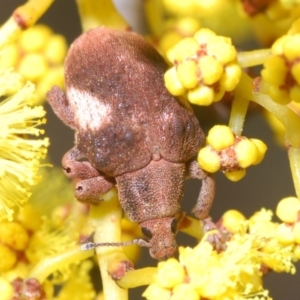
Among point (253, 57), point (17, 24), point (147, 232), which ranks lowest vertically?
point (147, 232)

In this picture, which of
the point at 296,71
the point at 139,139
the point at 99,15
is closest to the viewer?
the point at 296,71

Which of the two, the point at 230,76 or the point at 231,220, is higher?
the point at 230,76

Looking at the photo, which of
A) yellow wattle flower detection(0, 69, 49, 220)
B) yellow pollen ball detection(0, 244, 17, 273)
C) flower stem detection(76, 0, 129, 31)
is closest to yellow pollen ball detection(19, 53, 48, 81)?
flower stem detection(76, 0, 129, 31)

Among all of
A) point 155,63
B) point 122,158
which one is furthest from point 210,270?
point 155,63

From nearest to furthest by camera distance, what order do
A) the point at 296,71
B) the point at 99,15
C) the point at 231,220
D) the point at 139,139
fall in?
the point at 296,71
the point at 139,139
the point at 231,220
the point at 99,15

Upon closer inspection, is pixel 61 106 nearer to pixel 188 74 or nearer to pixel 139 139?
pixel 139 139

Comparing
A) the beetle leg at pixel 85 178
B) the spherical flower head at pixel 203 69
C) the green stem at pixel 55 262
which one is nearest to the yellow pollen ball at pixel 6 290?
the green stem at pixel 55 262

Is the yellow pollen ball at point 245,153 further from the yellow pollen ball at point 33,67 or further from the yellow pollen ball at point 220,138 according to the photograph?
the yellow pollen ball at point 33,67

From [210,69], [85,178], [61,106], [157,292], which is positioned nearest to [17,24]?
[61,106]
